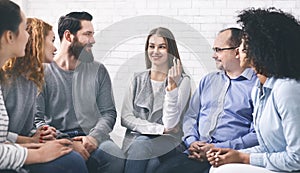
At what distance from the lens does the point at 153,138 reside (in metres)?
2.13

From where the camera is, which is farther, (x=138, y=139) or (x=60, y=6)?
(x=60, y=6)

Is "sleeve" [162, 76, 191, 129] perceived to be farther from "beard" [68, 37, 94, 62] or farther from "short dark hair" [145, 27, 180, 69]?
"beard" [68, 37, 94, 62]

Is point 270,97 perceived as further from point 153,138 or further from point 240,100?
point 153,138

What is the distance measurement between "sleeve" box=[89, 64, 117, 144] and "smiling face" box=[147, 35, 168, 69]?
209 mm

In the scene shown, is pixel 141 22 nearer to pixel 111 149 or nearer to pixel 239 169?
pixel 111 149

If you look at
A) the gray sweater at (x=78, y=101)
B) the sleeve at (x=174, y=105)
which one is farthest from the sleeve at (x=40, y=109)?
the sleeve at (x=174, y=105)

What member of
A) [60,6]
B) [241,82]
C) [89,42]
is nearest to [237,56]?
[241,82]

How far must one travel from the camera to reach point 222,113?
209 centimetres

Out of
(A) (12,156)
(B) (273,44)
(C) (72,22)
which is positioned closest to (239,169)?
(B) (273,44)

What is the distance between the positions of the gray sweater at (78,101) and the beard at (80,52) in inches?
1.4

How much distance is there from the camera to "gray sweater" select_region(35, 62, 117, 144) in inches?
86.3

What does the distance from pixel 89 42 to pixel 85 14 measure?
0.41ft

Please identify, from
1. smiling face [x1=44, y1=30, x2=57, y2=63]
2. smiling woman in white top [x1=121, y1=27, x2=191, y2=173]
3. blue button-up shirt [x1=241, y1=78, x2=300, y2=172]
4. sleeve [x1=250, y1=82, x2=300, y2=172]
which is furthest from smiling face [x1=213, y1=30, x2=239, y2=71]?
smiling face [x1=44, y1=30, x2=57, y2=63]

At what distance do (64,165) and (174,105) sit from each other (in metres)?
0.50
